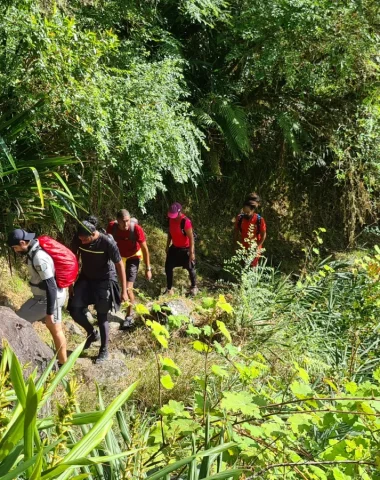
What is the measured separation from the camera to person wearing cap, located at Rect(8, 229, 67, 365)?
13.1 ft

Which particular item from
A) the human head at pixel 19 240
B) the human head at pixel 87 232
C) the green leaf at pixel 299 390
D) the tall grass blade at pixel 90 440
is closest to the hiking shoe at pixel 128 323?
the human head at pixel 87 232

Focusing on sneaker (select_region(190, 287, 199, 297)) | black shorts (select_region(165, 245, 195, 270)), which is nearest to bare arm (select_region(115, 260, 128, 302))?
black shorts (select_region(165, 245, 195, 270))

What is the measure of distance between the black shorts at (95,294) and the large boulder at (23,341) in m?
0.80

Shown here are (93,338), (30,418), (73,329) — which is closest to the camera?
(30,418)

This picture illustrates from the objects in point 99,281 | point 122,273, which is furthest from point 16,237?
point 122,273

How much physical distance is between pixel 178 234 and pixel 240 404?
433 centimetres

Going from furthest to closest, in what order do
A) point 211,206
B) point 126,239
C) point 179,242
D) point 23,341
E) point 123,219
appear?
point 211,206 → point 179,242 → point 126,239 → point 123,219 → point 23,341

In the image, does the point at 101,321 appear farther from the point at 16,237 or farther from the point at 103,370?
the point at 16,237

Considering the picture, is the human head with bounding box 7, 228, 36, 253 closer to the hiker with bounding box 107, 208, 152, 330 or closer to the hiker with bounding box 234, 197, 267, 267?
the hiker with bounding box 107, 208, 152, 330

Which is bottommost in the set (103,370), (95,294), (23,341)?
(103,370)

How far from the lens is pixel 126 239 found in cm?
564

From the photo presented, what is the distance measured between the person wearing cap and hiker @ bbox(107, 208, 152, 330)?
125 centimetres

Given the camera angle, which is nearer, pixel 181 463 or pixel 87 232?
pixel 181 463

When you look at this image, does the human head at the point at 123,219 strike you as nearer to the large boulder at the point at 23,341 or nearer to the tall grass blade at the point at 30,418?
the large boulder at the point at 23,341
